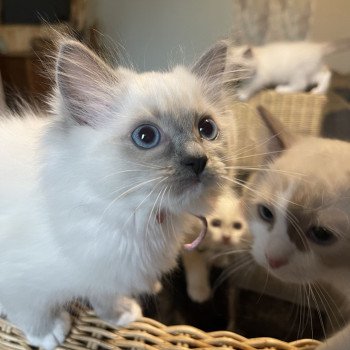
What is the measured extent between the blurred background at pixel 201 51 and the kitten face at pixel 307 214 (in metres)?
0.12

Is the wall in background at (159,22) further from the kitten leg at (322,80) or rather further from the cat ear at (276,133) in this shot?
the kitten leg at (322,80)

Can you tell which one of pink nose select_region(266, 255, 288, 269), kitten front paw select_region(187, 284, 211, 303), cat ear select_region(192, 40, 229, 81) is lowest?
kitten front paw select_region(187, 284, 211, 303)

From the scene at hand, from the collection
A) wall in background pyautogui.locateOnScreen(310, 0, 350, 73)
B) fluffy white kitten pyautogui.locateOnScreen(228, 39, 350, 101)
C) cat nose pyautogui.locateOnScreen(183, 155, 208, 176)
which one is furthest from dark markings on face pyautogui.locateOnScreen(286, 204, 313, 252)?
fluffy white kitten pyautogui.locateOnScreen(228, 39, 350, 101)

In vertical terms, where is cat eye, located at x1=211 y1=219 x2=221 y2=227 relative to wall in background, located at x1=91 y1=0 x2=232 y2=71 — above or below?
below

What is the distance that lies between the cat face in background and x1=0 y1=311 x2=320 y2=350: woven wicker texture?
0.14m

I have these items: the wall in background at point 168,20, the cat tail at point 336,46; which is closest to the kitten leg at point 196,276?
the wall in background at point 168,20

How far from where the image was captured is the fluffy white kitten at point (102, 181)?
2.12 feet

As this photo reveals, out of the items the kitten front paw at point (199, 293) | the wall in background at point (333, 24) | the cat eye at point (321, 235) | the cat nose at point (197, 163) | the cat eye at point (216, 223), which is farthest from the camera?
the wall in background at point (333, 24)

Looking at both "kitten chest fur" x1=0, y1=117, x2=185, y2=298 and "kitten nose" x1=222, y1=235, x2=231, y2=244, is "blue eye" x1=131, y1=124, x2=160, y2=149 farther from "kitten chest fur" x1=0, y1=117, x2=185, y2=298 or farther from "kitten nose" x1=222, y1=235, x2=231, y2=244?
"kitten nose" x1=222, y1=235, x2=231, y2=244

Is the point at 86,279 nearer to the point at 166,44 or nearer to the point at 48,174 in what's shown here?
the point at 48,174

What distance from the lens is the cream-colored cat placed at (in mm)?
787

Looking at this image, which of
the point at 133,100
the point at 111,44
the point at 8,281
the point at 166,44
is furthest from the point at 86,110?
the point at 166,44

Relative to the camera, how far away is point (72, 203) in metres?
0.72

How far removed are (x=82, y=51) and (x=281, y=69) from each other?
157cm
